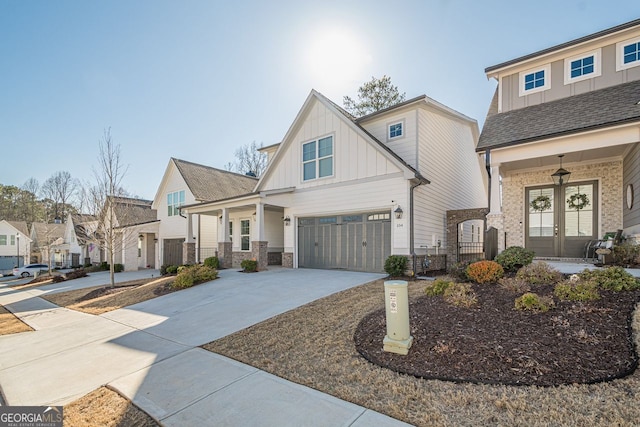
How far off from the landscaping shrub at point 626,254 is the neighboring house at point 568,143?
66cm

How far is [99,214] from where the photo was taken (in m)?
14.3

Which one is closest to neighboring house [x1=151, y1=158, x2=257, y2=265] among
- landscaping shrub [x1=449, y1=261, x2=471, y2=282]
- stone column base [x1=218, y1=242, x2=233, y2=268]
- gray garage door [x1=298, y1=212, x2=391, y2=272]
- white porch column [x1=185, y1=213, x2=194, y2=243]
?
white porch column [x1=185, y1=213, x2=194, y2=243]

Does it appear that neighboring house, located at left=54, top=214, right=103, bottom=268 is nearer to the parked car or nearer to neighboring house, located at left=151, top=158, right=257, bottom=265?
the parked car

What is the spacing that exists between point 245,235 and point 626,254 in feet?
51.0

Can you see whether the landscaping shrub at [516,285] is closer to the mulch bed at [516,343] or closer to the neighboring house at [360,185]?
the mulch bed at [516,343]

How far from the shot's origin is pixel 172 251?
2216 centimetres

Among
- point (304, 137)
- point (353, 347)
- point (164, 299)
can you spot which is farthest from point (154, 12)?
Result: point (353, 347)

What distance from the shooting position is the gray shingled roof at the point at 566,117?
8098 mm

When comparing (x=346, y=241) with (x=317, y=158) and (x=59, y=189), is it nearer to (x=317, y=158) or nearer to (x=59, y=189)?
(x=317, y=158)

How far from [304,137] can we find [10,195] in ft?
184

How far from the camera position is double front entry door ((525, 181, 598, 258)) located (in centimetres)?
973

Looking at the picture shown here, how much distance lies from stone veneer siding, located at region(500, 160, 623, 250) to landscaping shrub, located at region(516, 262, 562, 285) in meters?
2.66

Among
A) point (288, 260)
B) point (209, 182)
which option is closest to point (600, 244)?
point (288, 260)

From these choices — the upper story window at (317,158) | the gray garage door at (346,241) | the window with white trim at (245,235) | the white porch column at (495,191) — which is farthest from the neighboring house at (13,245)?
the white porch column at (495,191)
